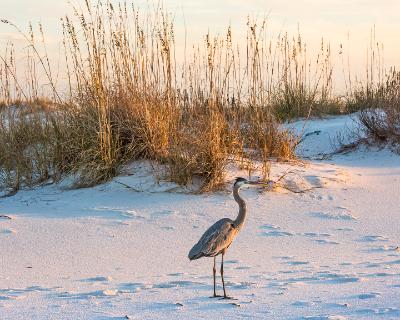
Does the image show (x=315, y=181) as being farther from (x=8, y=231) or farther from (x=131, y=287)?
(x=131, y=287)

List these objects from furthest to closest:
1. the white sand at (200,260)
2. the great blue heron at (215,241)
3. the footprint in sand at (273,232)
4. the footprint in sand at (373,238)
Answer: the footprint in sand at (273,232), the footprint in sand at (373,238), the great blue heron at (215,241), the white sand at (200,260)

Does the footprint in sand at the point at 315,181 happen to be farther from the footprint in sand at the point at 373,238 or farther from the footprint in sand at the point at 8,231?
the footprint in sand at the point at 8,231

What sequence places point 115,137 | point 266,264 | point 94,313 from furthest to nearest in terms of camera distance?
point 115,137
point 266,264
point 94,313

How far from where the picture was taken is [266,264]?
506 cm

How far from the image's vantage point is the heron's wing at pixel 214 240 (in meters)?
4.21

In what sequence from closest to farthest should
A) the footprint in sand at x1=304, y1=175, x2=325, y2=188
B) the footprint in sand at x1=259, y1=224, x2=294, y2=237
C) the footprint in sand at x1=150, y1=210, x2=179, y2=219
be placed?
the footprint in sand at x1=259, y1=224, x2=294, y2=237 → the footprint in sand at x1=150, y1=210, x2=179, y2=219 → the footprint in sand at x1=304, y1=175, x2=325, y2=188

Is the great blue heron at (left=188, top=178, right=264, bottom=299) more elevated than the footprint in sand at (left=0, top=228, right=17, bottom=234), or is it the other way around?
the great blue heron at (left=188, top=178, right=264, bottom=299)

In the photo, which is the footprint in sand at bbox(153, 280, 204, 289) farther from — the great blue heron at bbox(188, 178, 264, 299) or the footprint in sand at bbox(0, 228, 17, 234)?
the footprint in sand at bbox(0, 228, 17, 234)

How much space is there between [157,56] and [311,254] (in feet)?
10.4

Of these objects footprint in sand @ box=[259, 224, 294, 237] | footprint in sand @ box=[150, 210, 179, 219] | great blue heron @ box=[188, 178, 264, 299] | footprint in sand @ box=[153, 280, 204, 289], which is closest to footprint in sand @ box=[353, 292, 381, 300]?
great blue heron @ box=[188, 178, 264, 299]

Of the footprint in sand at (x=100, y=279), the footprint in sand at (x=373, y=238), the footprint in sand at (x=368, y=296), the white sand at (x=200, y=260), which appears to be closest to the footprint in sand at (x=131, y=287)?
the white sand at (x=200, y=260)

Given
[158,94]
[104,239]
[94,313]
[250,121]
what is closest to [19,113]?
[158,94]

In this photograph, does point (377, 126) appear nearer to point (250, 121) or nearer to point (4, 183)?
point (250, 121)

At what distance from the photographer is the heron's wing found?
4215 mm
